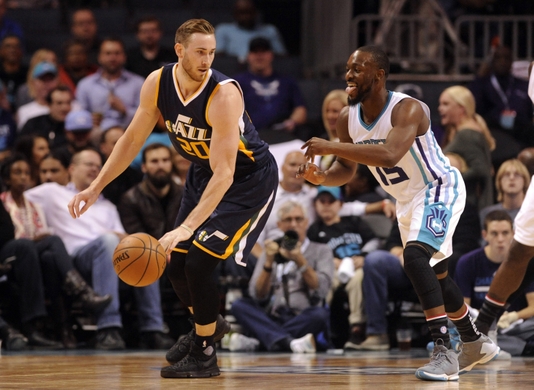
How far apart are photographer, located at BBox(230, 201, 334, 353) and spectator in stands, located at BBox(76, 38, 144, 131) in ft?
8.98

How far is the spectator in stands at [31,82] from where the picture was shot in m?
9.98

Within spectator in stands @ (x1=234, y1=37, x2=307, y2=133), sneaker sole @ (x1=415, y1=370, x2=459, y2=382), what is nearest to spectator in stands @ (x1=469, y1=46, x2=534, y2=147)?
spectator in stands @ (x1=234, y1=37, x2=307, y2=133)

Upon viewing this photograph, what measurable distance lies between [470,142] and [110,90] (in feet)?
12.7

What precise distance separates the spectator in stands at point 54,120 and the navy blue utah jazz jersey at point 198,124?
4322 millimetres

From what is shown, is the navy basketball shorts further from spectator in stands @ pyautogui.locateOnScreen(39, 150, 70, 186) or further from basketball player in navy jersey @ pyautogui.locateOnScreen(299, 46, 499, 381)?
spectator in stands @ pyautogui.locateOnScreen(39, 150, 70, 186)

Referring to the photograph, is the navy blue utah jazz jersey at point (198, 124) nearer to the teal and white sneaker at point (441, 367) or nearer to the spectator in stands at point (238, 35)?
the teal and white sneaker at point (441, 367)

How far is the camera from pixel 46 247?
7812mm

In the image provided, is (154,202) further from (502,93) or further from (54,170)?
(502,93)

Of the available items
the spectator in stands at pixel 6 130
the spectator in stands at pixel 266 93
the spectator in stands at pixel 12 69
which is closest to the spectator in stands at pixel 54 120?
the spectator in stands at pixel 6 130

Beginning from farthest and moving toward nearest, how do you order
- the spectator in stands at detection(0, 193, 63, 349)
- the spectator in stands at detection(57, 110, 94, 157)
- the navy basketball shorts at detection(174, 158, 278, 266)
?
the spectator in stands at detection(57, 110, 94, 157) → the spectator in stands at detection(0, 193, 63, 349) → the navy basketball shorts at detection(174, 158, 278, 266)

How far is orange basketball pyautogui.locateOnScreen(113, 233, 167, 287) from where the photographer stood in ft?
15.0

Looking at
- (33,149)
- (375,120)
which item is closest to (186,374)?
(375,120)

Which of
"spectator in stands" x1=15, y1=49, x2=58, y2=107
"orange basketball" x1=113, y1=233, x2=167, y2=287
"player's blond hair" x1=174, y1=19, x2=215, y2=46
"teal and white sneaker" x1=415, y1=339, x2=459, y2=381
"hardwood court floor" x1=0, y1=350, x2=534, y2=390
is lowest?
"hardwood court floor" x1=0, y1=350, x2=534, y2=390

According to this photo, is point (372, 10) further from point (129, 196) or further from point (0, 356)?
point (0, 356)
